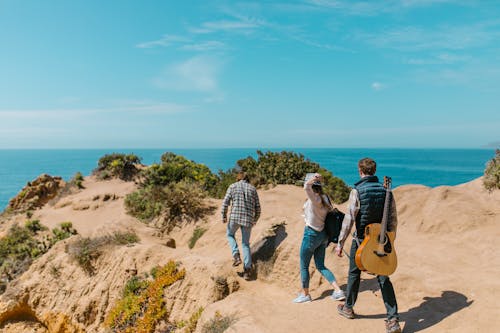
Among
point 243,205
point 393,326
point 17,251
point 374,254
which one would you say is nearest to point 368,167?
point 374,254

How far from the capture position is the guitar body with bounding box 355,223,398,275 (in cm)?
517

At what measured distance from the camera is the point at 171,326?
8086 mm

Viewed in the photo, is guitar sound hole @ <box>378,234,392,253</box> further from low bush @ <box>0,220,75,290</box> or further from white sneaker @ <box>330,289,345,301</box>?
low bush @ <box>0,220,75,290</box>

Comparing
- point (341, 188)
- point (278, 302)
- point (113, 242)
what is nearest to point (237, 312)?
point (278, 302)

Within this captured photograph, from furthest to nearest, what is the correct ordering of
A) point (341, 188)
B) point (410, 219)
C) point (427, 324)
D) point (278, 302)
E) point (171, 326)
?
point (341, 188) < point (410, 219) < point (171, 326) < point (278, 302) < point (427, 324)

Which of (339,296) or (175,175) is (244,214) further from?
(175,175)

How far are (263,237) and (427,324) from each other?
4528 millimetres

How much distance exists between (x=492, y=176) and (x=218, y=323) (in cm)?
1069

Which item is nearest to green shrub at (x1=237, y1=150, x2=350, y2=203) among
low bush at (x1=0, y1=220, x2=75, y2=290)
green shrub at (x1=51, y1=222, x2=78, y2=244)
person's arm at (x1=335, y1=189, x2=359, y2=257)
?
green shrub at (x1=51, y1=222, x2=78, y2=244)

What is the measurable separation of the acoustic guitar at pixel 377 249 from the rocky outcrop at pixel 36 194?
2213 cm

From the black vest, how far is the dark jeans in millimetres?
450

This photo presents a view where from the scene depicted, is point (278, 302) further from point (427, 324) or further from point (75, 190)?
point (75, 190)

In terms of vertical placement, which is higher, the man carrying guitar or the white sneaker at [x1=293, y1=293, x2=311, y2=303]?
the man carrying guitar

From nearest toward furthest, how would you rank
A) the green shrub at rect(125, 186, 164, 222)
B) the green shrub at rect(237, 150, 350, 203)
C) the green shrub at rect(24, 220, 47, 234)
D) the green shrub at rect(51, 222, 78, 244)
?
1. the green shrub at rect(51, 222, 78, 244)
2. the green shrub at rect(125, 186, 164, 222)
3. the green shrub at rect(24, 220, 47, 234)
4. the green shrub at rect(237, 150, 350, 203)
